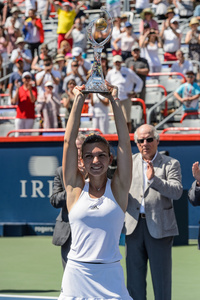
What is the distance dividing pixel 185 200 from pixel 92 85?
7.35 meters

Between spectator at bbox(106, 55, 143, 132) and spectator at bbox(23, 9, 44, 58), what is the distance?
17.0ft

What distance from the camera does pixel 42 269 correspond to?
385 inches

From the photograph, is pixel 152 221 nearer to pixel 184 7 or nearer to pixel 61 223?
pixel 61 223

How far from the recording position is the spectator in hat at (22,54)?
1672cm

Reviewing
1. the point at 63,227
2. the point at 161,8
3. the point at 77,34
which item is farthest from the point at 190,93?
the point at 63,227

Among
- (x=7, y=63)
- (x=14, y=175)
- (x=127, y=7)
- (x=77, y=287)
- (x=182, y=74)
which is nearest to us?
(x=77, y=287)

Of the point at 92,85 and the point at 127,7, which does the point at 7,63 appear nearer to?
the point at 127,7

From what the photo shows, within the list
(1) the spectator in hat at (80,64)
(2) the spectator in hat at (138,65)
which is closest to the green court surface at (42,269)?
(2) the spectator in hat at (138,65)

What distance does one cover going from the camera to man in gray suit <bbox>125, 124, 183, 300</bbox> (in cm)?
637

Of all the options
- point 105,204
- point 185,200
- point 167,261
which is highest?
point 105,204

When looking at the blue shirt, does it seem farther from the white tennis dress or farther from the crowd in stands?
the white tennis dress

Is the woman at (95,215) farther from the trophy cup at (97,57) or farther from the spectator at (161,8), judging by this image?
the spectator at (161,8)

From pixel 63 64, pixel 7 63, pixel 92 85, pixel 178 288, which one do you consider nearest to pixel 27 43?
pixel 7 63

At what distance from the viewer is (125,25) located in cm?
1582
